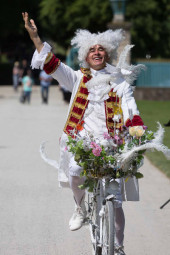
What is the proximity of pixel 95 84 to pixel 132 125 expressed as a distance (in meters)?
0.42

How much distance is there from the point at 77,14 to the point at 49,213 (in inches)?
1562

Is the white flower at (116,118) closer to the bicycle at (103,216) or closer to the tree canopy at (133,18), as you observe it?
the bicycle at (103,216)

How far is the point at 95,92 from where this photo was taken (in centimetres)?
548

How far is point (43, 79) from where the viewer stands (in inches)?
1133

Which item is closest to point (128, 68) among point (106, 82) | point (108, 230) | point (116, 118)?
point (106, 82)

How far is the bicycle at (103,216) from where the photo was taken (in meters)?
4.81

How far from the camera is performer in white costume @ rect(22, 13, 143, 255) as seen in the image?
5375mm

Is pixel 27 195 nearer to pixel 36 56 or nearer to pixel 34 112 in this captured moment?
pixel 36 56

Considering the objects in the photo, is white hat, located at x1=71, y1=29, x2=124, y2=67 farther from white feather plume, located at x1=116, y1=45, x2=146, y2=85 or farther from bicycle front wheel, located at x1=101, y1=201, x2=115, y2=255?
bicycle front wheel, located at x1=101, y1=201, x2=115, y2=255

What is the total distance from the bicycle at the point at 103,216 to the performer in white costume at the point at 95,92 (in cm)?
14

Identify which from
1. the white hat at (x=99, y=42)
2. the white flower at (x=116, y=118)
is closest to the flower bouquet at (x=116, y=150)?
the white flower at (x=116, y=118)

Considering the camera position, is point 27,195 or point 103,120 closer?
point 103,120

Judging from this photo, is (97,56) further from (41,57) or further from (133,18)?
(133,18)

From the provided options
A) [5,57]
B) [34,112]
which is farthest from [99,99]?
[5,57]
